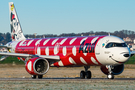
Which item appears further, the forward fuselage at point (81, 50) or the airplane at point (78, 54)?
A: the airplane at point (78, 54)

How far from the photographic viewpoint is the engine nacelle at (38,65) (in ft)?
109

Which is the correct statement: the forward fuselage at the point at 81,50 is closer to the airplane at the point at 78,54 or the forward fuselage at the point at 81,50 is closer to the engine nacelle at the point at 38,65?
the airplane at the point at 78,54

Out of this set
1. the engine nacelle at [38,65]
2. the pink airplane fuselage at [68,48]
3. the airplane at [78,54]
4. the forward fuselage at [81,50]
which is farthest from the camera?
the engine nacelle at [38,65]

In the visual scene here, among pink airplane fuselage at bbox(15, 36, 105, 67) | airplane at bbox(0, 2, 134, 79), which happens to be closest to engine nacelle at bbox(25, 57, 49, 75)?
airplane at bbox(0, 2, 134, 79)

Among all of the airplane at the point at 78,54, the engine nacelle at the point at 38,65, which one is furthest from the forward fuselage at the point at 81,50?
the engine nacelle at the point at 38,65

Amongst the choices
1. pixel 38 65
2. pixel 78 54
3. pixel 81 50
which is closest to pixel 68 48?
pixel 78 54

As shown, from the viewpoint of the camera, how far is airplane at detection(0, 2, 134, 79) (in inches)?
1228

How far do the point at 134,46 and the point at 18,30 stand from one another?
481ft

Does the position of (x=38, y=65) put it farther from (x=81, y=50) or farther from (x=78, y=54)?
(x=81, y=50)

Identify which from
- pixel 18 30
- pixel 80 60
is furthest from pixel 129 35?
pixel 80 60

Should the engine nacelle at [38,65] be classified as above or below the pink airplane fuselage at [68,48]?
below

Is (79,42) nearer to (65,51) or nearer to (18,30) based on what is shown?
(65,51)

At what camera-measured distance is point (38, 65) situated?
34.6 metres

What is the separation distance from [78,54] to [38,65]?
4406 mm
